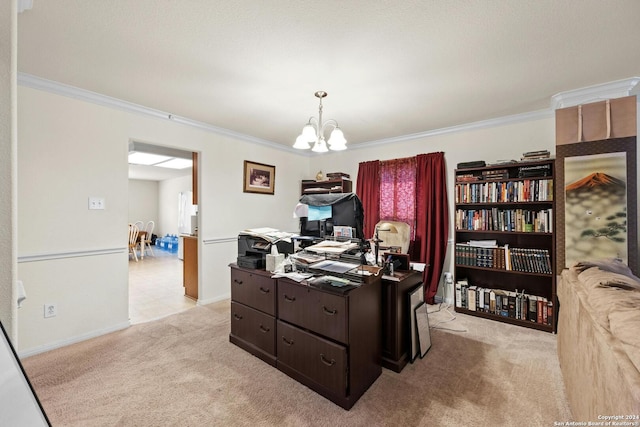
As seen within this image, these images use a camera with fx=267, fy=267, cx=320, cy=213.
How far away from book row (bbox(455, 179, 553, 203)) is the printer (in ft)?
7.79

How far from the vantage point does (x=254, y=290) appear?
2.25 meters

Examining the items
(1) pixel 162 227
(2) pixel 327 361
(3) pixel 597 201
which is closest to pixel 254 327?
(2) pixel 327 361

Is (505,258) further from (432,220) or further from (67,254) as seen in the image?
(67,254)

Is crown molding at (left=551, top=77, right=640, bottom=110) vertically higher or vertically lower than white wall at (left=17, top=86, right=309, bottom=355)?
higher

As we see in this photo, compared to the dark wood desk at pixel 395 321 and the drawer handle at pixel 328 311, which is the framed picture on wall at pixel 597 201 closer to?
the dark wood desk at pixel 395 321

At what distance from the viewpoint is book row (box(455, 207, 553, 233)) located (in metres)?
2.91

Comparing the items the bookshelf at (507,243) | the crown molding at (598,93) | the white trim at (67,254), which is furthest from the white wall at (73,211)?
the crown molding at (598,93)

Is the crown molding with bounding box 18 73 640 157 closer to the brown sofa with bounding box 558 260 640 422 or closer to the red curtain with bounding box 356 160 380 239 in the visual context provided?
the red curtain with bounding box 356 160 380 239

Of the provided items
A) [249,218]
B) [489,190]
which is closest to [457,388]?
[489,190]

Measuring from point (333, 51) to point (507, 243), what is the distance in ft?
10.1

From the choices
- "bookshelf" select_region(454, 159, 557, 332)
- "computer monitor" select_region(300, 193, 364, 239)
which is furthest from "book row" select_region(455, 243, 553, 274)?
"computer monitor" select_region(300, 193, 364, 239)

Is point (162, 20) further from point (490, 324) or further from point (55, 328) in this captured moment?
point (490, 324)

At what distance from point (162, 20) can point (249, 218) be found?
288 cm

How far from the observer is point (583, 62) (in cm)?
208
